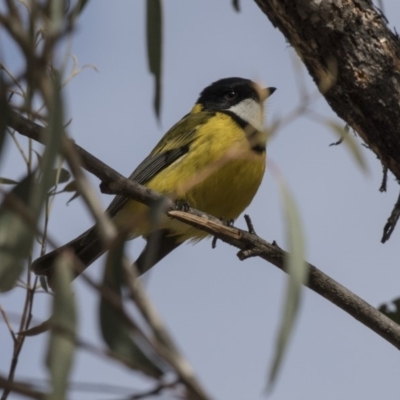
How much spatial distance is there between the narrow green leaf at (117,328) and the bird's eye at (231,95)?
156 inches

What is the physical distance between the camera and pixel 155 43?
1912mm

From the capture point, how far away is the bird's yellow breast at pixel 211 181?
Result: 4.60 m

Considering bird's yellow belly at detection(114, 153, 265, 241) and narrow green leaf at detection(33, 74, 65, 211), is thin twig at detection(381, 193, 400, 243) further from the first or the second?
narrow green leaf at detection(33, 74, 65, 211)

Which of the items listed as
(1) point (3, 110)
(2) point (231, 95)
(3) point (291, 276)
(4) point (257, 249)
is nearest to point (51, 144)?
(1) point (3, 110)

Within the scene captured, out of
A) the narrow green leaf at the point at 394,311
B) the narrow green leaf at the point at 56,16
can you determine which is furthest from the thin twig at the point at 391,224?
the narrow green leaf at the point at 56,16

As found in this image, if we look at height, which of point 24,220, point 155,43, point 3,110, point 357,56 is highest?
point 357,56

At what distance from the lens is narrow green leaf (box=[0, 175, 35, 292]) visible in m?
1.60

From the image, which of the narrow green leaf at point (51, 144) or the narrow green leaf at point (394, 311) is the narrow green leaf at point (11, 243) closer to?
the narrow green leaf at point (51, 144)

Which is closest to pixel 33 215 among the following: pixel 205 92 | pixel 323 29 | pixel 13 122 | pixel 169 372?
pixel 169 372

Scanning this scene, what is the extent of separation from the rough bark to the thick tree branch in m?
0.51

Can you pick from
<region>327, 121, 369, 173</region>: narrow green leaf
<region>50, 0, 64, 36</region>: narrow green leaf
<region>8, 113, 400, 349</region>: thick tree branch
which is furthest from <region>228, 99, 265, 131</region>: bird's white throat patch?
<region>50, 0, 64, 36</region>: narrow green leaf

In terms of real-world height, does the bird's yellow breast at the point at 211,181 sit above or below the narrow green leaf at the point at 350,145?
above

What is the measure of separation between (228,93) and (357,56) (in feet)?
8.31

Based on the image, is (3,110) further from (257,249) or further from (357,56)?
(357,56)
